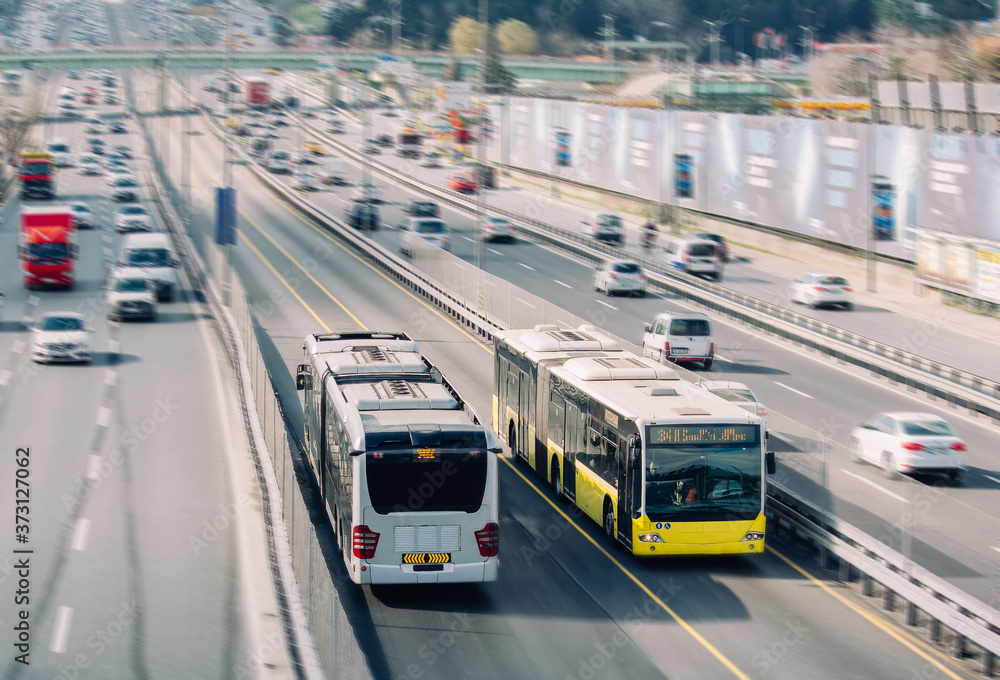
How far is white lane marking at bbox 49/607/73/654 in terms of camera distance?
14.9m

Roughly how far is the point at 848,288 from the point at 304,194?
4834 cm

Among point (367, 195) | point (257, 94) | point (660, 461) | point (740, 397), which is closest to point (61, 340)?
point (740, 397)

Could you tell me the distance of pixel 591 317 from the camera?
4547cm

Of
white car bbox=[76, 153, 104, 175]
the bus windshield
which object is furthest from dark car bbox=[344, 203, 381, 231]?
the bus windshield

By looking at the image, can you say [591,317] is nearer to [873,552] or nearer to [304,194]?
[873,552]

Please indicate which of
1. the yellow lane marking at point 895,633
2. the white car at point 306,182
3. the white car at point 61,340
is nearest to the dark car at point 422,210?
the white car at point 306,182

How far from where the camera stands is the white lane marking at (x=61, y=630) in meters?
14.9

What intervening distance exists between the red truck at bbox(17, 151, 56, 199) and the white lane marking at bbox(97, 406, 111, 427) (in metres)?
56.9

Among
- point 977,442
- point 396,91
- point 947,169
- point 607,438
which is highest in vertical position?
point 396,91

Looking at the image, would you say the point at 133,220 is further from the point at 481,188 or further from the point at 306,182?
the point at 306,182

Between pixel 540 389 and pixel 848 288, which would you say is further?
pixel 848 288

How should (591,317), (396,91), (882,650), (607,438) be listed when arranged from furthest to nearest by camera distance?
1. (396,91)
2. (591,317)
3. (607,438)
4. (882,650)

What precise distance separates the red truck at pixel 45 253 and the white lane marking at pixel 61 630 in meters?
36.8

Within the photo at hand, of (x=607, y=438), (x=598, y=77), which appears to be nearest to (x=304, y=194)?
(x=607, y=438)
